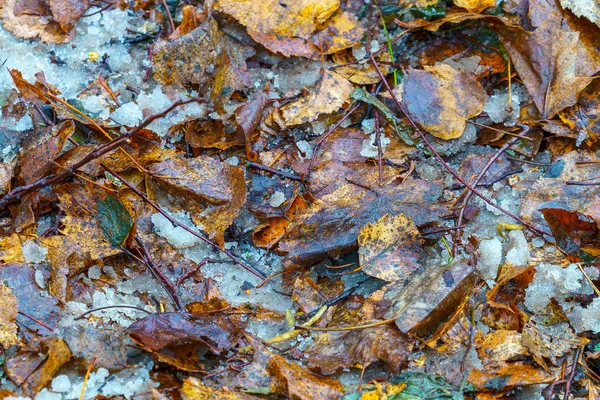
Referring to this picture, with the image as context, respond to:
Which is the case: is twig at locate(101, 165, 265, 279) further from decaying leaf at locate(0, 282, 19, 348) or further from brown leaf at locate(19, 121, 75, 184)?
decaying leaf at locate(0, 282, 19, 348)

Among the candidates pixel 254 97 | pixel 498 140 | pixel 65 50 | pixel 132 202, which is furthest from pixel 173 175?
pixel 498 140


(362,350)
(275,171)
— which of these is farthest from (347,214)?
(362,350)

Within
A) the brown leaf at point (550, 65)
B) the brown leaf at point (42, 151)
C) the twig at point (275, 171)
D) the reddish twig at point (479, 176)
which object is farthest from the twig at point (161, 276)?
the brown leaf at point (550, 65)

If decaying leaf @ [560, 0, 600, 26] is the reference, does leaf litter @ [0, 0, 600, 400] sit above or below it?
below

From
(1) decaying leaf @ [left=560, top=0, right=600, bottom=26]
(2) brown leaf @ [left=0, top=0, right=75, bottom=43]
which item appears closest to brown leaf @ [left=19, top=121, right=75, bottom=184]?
(2) brown leaf @ [left=0, top=0, right=75, bottom=43]

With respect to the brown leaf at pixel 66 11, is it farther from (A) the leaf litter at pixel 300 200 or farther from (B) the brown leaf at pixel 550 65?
(B) the brown leaf at pixel 550 65

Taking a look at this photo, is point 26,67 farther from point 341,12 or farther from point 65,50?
point 341,12

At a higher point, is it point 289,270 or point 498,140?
point 498,140
